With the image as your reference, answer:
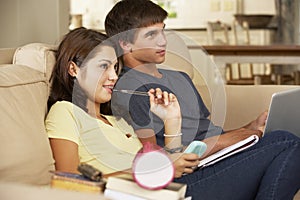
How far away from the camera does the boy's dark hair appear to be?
185 cm

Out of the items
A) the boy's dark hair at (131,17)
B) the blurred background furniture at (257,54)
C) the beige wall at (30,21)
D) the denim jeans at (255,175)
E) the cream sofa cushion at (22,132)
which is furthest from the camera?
the blurred background furniture at (257,54)

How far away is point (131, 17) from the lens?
1851 millimetres

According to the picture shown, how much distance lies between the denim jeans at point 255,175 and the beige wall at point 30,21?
1.15m

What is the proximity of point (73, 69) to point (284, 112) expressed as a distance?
27.7 inches

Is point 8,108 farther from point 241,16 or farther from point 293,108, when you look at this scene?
point 241,16

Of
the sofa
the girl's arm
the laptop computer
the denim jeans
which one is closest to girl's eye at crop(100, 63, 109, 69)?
the sofa

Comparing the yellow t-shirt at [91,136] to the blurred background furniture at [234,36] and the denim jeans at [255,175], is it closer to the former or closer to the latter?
the denim jeans at [255,175]

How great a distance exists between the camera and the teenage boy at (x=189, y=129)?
159 centimetres

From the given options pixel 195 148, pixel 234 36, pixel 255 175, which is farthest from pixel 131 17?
pixel 234 36

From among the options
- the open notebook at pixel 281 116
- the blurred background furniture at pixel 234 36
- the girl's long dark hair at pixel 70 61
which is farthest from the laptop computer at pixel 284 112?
the blurred background furniture at pixel 234 36

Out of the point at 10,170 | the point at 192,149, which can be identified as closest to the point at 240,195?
the point at 192,149

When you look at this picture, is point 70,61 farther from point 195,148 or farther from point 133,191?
point 133,191

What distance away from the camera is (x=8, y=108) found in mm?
1349

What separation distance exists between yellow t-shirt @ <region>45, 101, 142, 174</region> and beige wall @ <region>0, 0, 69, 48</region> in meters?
0.98
